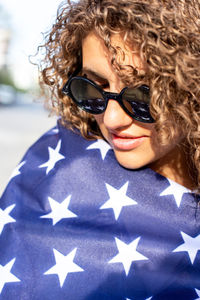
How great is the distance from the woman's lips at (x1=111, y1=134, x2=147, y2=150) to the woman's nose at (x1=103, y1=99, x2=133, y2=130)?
7 cm

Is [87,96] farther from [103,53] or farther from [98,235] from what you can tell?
[98,235]

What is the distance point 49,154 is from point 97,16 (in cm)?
73

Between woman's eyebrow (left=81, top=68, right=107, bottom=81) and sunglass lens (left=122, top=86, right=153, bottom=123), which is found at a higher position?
woman's eyebrow (left=81, top=68, right=107, bottom=81)

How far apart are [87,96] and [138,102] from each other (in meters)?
0.28

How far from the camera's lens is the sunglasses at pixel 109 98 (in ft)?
4.84

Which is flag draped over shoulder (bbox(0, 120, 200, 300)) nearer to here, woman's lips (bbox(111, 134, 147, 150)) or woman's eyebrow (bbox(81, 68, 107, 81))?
woman's lips (bbox(111, 134, 147, 150))

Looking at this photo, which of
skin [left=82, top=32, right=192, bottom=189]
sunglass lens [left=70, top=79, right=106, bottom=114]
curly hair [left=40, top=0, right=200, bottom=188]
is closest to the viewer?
curly hair [left=40, top=0, right=200, bottom=188]

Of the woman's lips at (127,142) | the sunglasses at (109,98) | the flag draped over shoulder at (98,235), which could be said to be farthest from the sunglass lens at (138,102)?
the flag draped over shoulder at (98,235)

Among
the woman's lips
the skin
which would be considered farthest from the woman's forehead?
the woman's lips

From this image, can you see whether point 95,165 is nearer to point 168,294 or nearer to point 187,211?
point 187,211

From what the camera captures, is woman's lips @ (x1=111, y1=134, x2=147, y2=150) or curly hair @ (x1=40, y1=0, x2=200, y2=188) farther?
woman's lips @ (x1=111, y1=134, x2=147, y2=150)

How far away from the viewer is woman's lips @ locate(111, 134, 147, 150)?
62.9 inches

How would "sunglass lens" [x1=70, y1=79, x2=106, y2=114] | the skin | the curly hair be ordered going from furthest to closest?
"sunglass lens" [x1=70, y1=79, x2=106, y2=114], the skin, the curly hair

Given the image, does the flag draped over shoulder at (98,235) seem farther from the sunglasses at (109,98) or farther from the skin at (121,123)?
the sunglasses at (109,98)
